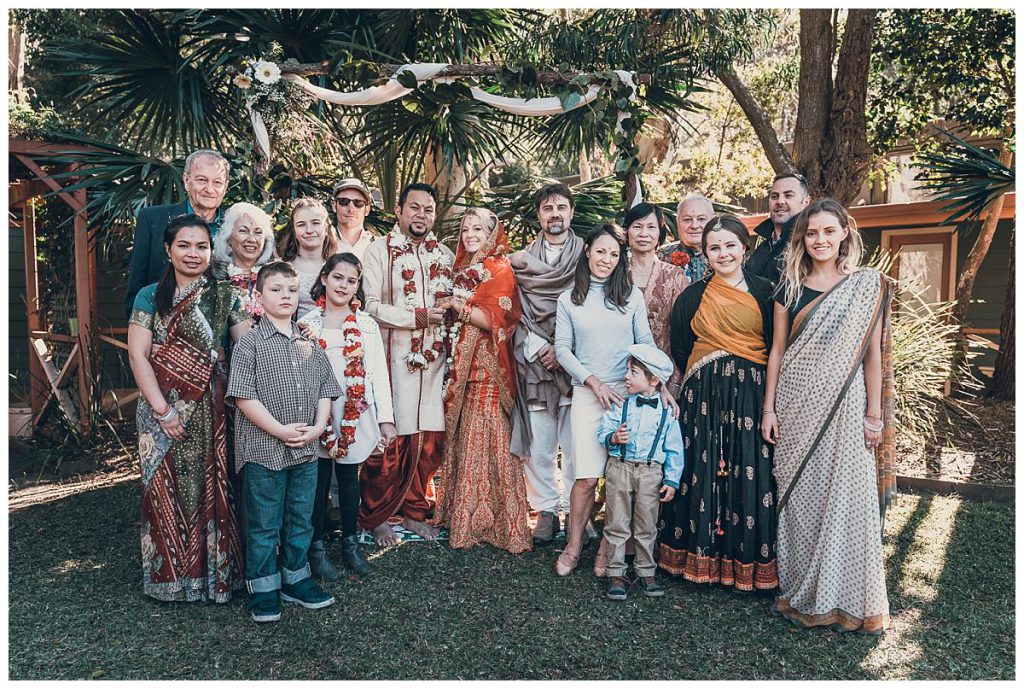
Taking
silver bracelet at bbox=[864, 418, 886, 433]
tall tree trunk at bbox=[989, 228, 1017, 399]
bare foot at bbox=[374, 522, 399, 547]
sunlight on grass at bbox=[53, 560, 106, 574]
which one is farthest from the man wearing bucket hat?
tall tree trunk at bbox=[989, 228, 1017, 399]

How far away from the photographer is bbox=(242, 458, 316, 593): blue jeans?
3365 mm

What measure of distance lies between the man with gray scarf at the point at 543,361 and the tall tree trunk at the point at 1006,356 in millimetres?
6080

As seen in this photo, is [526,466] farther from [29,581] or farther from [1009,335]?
[1009,335]

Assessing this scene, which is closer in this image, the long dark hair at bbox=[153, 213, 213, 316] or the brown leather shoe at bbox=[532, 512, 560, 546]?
the long dark hair at bbox=[153, 213, 213, 316]

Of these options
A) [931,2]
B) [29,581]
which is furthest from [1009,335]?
[29,581]

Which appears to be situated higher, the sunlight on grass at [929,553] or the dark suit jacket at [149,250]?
the dark suit jacket at [149,250]

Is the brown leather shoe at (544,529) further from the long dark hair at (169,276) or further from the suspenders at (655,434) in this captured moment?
the long dark hair at (169,276)

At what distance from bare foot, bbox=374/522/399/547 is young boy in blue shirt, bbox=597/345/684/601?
1.28 m

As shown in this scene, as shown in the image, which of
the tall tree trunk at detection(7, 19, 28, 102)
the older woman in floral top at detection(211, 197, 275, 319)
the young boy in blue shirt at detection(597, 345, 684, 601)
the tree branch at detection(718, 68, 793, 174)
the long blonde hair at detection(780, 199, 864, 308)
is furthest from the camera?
the tall tree trunk at detection(7, 19, 28, 102)

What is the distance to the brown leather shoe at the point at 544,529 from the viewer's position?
4.39 meters

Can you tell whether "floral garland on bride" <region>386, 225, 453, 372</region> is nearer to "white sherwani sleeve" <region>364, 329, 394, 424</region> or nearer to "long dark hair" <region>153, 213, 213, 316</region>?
"white sherwani sleeve" <region>364, 329, 394, 424</region>

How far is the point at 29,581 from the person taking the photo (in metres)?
3.87

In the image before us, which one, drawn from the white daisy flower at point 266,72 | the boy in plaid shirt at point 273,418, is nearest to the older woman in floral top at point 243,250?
the boy in plaid shirt at point 273,418

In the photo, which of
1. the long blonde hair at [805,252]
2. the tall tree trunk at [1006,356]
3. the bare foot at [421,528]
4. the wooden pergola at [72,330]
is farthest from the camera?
the tall tree trunk at [1006,356]
